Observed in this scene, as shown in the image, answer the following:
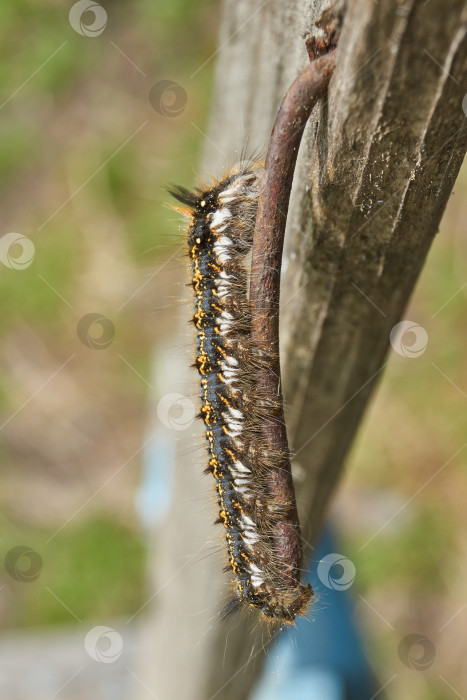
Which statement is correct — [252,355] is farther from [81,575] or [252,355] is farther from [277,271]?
[81,575]

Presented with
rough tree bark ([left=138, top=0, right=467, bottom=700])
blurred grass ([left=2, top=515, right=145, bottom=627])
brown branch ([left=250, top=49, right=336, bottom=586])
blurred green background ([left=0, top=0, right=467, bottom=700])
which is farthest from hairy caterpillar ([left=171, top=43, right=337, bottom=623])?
blurred grass ([left=2, top=515, right=145, bottom=627])

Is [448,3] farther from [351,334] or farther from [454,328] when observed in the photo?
[454,328]

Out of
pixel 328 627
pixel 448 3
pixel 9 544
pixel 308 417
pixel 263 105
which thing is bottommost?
pixel 9 544

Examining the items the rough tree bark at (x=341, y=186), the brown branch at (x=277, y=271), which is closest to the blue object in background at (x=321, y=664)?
the rough tree bark at (x=341, y=186)

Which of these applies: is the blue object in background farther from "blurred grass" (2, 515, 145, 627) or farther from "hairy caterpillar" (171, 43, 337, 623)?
"hairy caterpillar" (171, 43, 337, 623)

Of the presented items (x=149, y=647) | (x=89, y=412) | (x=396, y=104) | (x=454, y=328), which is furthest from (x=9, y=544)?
(x=396, y=104)
